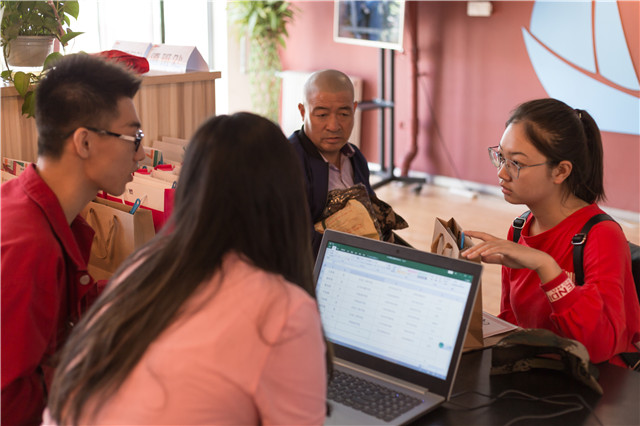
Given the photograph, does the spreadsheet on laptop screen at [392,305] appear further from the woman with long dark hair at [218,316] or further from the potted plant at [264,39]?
the potted plant at [264,39]

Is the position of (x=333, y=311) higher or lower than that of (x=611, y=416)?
higher

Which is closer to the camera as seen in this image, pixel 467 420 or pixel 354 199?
pixel 467 420

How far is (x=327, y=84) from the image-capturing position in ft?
8.34

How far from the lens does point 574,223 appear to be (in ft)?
5.90

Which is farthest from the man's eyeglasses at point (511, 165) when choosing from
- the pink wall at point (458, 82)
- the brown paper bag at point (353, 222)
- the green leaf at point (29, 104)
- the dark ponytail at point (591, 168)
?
the pink wall at point (458, 82)

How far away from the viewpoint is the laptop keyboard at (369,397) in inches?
51.0

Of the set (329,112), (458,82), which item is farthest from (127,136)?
(458,82)

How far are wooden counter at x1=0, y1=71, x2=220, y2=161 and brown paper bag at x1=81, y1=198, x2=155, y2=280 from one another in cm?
41

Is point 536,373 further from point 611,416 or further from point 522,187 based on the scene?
point 522,187

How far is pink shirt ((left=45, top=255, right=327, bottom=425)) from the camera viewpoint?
94 cm

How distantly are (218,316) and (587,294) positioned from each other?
3.22 ft

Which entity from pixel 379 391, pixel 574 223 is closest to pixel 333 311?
pixel 379 391

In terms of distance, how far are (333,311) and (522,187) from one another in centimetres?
67

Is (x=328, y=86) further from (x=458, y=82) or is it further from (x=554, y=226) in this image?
(x=458, y=82)
